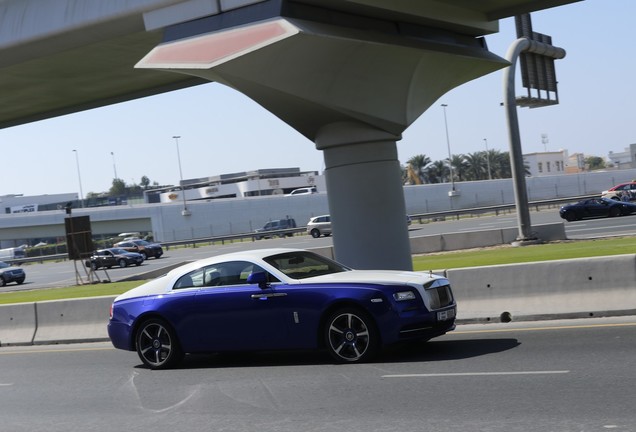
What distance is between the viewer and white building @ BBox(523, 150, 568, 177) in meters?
150

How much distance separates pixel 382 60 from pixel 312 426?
10701 mm

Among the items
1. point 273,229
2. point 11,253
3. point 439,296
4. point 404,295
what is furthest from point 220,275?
point 11,253

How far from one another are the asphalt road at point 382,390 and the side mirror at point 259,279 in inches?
44.2

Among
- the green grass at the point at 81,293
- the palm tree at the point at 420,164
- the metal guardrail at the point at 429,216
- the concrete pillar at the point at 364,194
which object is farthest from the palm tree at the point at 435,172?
the concrete pillar at the point at 364,194

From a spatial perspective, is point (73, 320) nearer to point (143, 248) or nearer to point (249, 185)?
point (143, 248)

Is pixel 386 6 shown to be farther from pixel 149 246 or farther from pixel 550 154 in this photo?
pixel 550 154

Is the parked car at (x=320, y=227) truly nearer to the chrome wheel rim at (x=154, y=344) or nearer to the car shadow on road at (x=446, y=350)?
the chrome wheel rim at (x=154, y=344)

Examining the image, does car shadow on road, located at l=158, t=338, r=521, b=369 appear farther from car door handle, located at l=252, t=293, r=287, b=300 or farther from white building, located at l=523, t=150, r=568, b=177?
white building, located at l=523, t=150, r=568, b=177

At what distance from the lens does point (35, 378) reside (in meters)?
13.2

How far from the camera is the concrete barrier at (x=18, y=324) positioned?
18641 millimetres

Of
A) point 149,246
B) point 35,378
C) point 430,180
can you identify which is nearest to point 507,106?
point 35,378

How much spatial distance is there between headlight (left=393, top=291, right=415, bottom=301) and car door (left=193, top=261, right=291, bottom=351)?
146 cm

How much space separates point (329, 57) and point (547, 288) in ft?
19.0

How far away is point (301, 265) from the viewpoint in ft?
39.4
